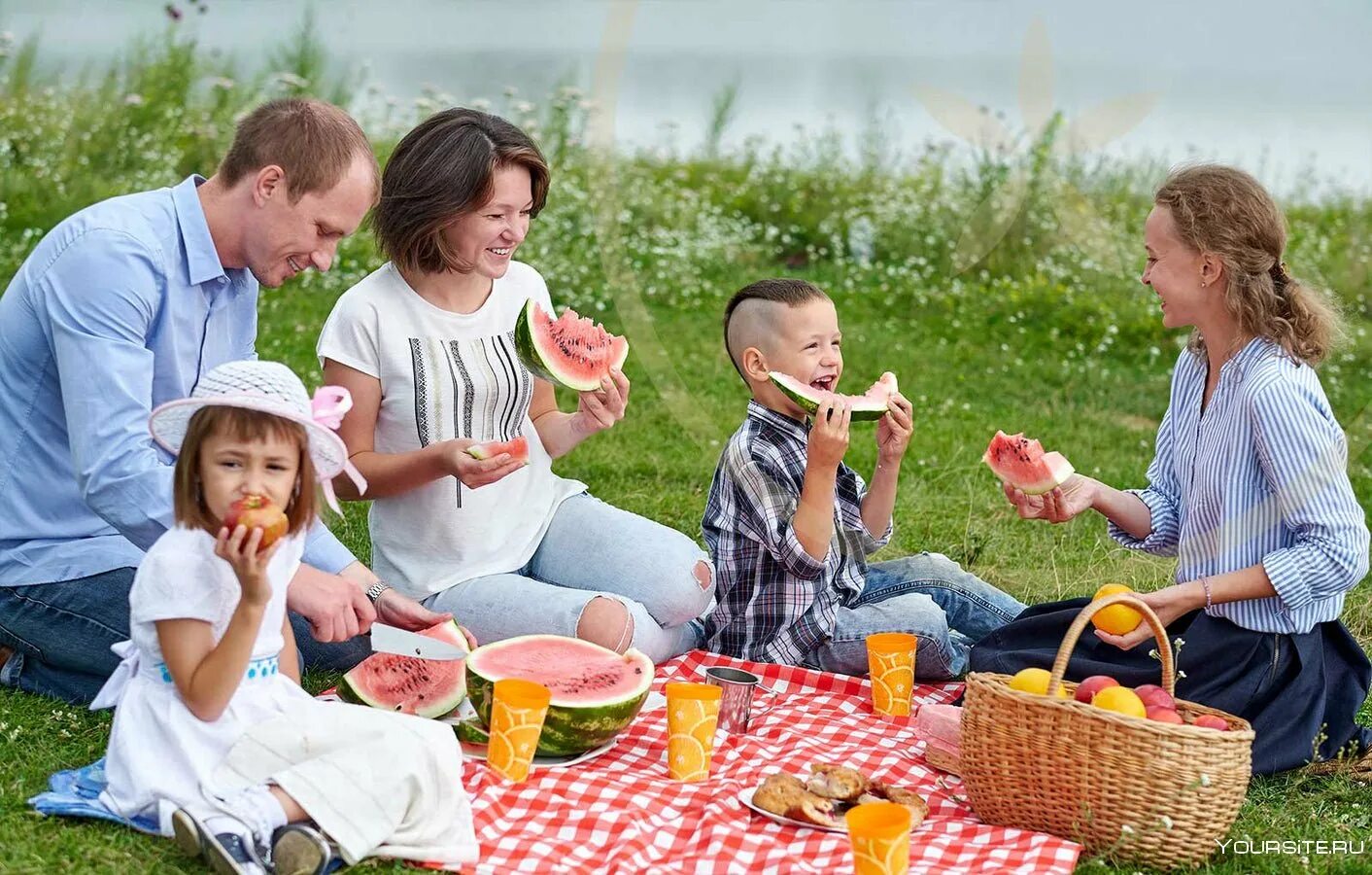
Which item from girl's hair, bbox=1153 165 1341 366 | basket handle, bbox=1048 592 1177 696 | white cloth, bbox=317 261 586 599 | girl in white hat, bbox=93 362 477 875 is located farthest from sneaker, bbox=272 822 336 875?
girl's hair, bbox=1153 165 1341 366

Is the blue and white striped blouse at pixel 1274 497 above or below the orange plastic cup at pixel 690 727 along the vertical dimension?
above

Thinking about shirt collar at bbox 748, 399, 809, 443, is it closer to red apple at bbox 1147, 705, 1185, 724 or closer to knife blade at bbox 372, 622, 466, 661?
knife blade at bbox 372, 622, 466, 661

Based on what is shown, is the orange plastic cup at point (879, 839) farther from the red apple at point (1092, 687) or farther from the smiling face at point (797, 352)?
the smiling face at point (797, 352)

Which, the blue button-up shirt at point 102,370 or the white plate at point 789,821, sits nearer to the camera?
the white plate at point 789,821

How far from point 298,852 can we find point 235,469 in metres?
0.76

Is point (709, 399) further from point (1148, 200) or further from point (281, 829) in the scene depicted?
point (281, 829)

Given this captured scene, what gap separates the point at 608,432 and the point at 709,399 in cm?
54

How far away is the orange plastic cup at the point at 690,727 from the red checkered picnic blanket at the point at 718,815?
0.04 m

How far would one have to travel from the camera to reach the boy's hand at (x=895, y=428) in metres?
4.27

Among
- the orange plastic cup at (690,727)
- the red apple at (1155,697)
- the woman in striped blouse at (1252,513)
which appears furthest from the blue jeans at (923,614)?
the red apple at (1155,697)

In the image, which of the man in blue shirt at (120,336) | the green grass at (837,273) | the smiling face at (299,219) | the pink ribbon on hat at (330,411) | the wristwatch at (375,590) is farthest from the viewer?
the green grass at (837,273)

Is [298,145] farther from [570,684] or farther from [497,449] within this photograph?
[570,684]

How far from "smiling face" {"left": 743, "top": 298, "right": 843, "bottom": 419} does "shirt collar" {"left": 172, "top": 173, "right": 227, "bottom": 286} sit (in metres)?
1.48

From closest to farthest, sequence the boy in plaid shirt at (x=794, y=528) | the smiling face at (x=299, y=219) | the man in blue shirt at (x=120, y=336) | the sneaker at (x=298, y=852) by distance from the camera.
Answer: the sneaker at (x=298, y=852)
the man in blue shirt at (x=120, y=336)
the smiling face at (x=299, y=219)
the boy in plaid shirt at (x=794, y=528)
